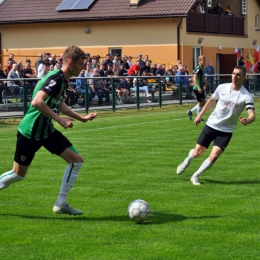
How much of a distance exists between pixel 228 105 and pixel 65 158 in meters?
3.17

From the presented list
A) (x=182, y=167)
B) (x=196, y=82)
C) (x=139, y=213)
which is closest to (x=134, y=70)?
(x=196, y=82)

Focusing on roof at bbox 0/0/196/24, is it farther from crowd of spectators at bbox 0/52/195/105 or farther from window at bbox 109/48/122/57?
crowd of spectators at bbox 0/52/195/105

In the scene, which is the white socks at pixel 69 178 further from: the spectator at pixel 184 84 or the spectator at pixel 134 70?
the spectator at pixel 184 84

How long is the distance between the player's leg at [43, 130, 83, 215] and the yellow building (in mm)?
31533

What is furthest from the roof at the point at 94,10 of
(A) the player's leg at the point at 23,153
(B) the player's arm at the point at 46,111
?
(B) the player's arm at the point at 46,111

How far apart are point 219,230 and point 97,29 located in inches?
1408

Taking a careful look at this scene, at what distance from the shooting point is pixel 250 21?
5031cm

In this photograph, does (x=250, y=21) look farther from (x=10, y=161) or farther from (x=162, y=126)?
(x=10, y=161)

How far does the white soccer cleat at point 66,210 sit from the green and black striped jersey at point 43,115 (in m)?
0.83

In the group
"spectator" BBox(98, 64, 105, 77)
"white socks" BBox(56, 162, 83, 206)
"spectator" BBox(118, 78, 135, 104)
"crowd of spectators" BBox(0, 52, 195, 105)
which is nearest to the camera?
"white socks" BBox(56, 162, 83, 206)

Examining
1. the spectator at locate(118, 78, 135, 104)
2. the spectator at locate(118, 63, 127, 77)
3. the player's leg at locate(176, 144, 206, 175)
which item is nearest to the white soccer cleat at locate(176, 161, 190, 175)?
the player's leg at locate(176, 144, 206, 175)

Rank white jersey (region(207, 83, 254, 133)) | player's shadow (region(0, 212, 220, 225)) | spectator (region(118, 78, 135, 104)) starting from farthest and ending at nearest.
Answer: spectator (region(118, 78, 135, 104)), white jersey (region(207, 83, 254, 133)), player's shadow (region(0, 212, 220, 225))

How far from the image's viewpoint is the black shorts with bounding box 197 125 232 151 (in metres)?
10.9

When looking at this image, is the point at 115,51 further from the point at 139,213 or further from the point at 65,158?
the point at 139,213
